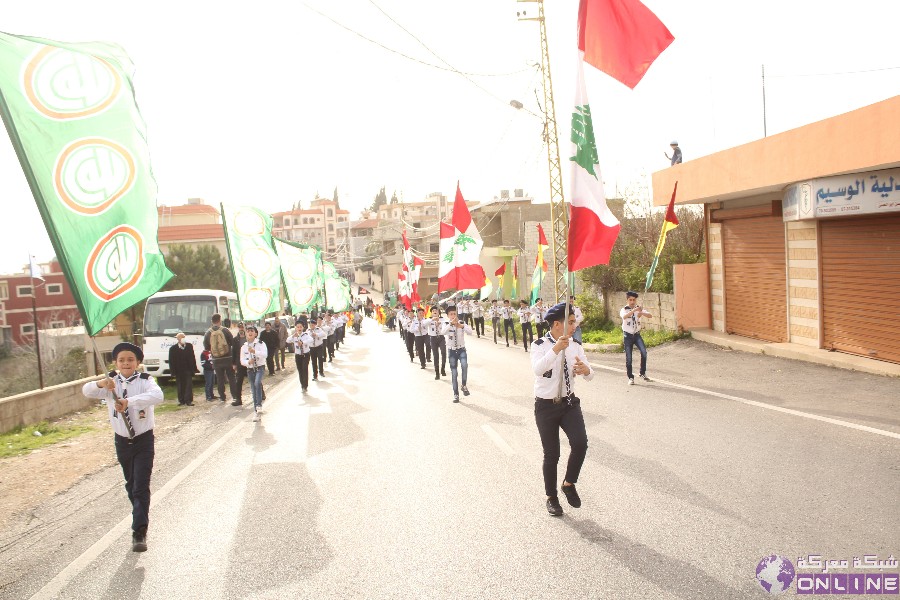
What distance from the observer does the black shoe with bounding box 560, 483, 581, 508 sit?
20.2 ft

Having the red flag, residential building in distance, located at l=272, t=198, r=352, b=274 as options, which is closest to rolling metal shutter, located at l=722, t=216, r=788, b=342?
the red flag

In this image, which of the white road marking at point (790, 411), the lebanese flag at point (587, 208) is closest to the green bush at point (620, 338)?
the white road marking at point (790, 411)

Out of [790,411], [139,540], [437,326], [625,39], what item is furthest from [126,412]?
[437,326]

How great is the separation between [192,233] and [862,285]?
59.1m

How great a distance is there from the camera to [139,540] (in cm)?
596

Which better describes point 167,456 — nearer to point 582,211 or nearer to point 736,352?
point 582,211

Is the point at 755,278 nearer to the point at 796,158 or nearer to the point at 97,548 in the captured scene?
the point at 796,158

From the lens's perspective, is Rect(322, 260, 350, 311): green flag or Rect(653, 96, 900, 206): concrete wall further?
Rect(322, 260, 350, 311): green flag

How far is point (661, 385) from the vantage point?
538 inches

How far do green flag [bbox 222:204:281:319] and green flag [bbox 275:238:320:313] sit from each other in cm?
396

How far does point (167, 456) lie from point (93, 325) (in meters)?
3.84

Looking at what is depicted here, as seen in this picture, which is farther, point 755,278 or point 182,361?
point 755,278

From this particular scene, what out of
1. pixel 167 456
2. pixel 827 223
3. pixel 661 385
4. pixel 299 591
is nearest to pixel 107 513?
pixel 167 456

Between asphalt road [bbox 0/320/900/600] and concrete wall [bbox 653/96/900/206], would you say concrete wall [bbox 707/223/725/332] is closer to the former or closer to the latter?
concrete wall [bbox 653/96/900/206]
